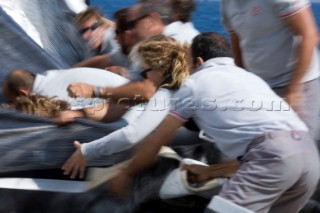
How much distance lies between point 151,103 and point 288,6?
1.83 ft

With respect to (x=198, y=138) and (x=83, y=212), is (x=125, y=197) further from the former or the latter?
(x=198, y=138)

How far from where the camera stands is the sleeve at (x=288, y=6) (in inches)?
92.0

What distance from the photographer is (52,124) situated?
8.32 feet

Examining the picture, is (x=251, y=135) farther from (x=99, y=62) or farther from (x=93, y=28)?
(x=93, y=28)

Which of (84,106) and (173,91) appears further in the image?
(84,106)

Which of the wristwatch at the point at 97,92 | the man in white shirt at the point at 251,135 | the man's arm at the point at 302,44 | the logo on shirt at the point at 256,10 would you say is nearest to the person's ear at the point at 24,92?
the wristwatch at the point at 97,92

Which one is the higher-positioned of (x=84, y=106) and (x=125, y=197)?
(x=84, y=106)

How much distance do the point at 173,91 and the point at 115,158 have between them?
0.31 metres

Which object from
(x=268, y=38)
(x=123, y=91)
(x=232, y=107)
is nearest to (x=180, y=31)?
(x=123, y=91)

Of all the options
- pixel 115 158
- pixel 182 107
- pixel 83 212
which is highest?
pixel 182 107

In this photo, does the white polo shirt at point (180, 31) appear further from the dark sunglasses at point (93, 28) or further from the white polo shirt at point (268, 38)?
the dark sunglasses at point (93, 28)

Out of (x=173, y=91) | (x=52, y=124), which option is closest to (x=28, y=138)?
(x=52, y=124)

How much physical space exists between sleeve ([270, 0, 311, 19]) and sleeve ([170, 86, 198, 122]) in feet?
1.55

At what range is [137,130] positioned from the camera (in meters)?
2.35
